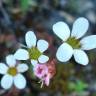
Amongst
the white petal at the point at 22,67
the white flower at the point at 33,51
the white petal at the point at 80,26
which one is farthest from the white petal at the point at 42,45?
the white petal at the point at 22,67

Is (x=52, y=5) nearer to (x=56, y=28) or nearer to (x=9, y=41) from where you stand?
(x=9, y=41)

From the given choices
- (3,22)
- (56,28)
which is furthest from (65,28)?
(3,22)

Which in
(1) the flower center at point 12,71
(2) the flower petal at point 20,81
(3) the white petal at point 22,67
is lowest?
(2) the flower petal at point 20,81

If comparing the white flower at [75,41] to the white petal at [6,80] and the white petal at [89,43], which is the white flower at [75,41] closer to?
the white petal at [89,43]

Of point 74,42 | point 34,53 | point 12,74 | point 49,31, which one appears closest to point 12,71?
point 12,74

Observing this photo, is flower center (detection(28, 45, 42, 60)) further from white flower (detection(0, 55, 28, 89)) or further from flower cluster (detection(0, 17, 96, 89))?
white flower (detection(0, 55, 28, 89))

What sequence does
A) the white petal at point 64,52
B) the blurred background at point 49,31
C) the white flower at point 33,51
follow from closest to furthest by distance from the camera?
the white petal at point 64,52 < the white flower at point 33,51 < the blurred background at point 49,31
